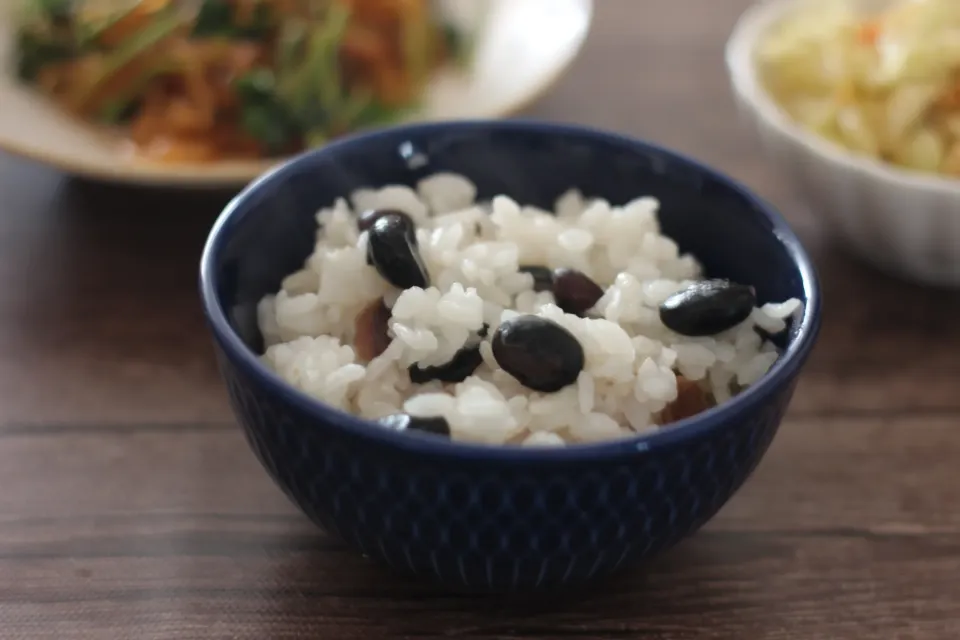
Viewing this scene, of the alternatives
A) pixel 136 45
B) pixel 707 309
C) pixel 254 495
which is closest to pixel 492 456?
pixel 707 309

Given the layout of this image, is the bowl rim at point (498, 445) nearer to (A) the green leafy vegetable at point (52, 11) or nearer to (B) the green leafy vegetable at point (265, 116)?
(B) the green leafy vegetable at point (265, 116)

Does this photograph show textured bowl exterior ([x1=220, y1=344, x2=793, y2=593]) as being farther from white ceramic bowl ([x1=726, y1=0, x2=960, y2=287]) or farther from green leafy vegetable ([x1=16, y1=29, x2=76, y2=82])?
green leafy vegetable ([x1=16, y1=29, x2=76, y2=82])

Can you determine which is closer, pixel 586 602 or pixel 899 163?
pixel 586 602

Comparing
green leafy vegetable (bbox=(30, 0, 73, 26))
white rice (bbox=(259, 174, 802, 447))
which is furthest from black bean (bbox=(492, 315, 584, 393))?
green leafy vegetable (bbox=(30, 0, 73, 26))

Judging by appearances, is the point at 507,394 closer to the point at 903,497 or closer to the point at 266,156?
the point at 903,497

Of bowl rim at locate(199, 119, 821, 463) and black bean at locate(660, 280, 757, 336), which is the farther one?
black bean at locate(660, 280, 757, 336)

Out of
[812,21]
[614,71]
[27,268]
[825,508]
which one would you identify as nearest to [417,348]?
[825,508]

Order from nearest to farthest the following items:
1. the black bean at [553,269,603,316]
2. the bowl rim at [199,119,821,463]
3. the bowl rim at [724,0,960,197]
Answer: the bowl rim at [199,119,821,463] → the black bean at [553,269,603,316] → the bowl rim at [724,0,960,197]

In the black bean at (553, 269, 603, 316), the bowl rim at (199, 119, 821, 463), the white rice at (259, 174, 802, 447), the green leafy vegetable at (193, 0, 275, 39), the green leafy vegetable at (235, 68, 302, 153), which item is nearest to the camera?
the bowl rim at (199, 119, 821, 463)

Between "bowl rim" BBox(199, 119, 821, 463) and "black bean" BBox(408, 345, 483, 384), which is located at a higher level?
"bowl rim" BBox(199, 119, 821, 463)
